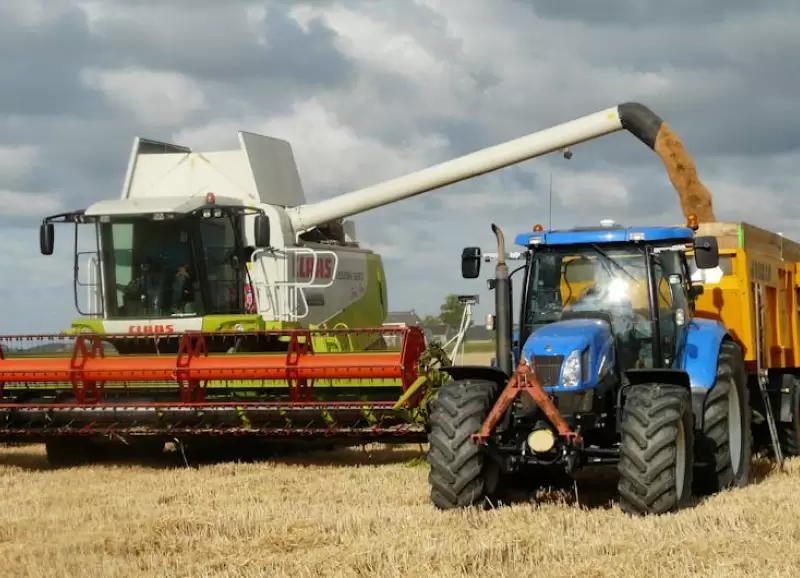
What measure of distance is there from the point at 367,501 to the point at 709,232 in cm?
374

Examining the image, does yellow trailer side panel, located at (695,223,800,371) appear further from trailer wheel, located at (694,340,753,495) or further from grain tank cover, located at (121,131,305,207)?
grain tank cover, located at (121,131,305,207)

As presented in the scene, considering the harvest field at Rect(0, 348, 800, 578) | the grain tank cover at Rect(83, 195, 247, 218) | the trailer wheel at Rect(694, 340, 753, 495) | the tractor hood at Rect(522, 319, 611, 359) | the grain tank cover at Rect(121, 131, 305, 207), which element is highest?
the grain tank cover at Rect(121, 131, 305, 207)

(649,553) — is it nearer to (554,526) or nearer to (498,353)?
(554,526)

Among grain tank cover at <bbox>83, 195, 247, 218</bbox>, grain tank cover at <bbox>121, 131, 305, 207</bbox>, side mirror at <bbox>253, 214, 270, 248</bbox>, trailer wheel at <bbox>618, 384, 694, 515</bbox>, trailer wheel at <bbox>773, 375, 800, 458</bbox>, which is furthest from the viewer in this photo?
grain tank cover at <bbox>121, 131, 305, 207</bbox>

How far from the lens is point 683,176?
38.1ft

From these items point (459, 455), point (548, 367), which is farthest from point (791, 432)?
point (459, 455)

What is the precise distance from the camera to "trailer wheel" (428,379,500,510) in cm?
650

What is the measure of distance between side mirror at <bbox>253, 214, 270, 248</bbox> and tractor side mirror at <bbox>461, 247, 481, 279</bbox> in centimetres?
381

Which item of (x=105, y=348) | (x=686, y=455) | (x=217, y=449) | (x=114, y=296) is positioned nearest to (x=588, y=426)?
(x=686, y=455)

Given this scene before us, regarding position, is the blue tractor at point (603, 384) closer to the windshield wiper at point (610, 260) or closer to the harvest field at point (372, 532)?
the windshield wiper at point (610, 260)

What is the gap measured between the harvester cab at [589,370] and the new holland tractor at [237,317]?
0.31 m

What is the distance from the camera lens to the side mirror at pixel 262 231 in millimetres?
10723

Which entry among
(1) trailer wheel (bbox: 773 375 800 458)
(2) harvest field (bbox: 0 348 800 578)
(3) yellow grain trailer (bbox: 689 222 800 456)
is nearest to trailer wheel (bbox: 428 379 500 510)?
(2) harvest field (bbox: 0 348 800 578)

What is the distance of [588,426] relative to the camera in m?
6.66
